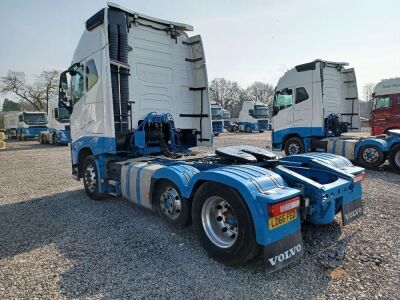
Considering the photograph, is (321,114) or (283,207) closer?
(283,207)

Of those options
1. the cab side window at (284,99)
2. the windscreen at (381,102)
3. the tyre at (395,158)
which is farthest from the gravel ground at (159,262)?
the windscreen at (381,102)

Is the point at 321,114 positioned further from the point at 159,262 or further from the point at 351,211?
the point at 159,262

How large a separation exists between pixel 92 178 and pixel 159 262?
11.1 feet

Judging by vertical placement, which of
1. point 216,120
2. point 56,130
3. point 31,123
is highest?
point 31,123

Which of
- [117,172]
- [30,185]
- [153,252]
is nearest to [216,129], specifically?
[30,185]

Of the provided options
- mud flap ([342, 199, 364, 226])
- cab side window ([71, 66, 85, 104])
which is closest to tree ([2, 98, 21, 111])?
cab side window ([71, 66, 85, 104])

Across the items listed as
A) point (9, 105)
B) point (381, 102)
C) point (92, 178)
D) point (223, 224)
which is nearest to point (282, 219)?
point (223, 224)

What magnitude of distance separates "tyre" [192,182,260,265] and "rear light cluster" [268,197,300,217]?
25 cm

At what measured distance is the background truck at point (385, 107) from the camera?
13.2 metres

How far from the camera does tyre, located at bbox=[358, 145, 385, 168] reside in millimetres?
9141

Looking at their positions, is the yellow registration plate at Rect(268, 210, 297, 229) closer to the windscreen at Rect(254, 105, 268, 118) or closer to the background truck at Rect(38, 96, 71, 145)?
the background truck at Rect(38, 96, 71, 145)

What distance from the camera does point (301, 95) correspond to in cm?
1105

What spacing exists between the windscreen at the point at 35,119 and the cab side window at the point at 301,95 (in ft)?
82.4

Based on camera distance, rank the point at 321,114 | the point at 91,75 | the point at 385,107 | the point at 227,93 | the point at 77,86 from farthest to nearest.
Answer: the point at 227,93 < the point at 385,107 < the point at 321,114 < the point at 77,86 < the point at 91,75
